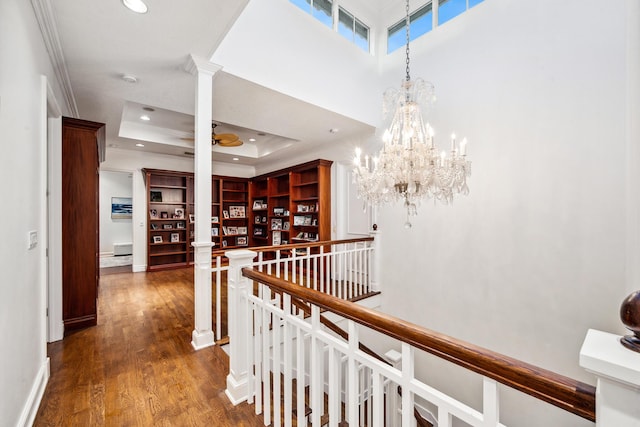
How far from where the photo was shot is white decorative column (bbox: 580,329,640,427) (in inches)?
18.7

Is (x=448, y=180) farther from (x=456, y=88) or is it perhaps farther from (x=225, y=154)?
(x=225, y=154)

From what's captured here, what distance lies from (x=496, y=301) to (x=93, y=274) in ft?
14.6

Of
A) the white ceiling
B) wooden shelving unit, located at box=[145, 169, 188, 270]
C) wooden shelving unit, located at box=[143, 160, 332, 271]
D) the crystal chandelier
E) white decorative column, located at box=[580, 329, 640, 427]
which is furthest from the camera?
wooden shelving unit, located at box=[145, 169, 188, 270]

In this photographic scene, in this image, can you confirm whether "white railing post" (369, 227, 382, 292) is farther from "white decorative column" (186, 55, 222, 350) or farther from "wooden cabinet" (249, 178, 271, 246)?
"wooden cabinet" (249, 178, 271, 246)

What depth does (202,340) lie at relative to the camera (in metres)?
2.47

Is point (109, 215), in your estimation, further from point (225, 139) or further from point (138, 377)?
point (138, 377)

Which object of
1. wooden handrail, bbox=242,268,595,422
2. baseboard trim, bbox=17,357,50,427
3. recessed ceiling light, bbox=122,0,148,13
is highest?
recessed ceiling light, bbox=122,0,148,13

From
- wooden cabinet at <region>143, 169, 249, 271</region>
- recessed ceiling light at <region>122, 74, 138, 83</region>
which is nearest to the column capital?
recessed ceiling light at <region>122, 74, 138, 83</region>

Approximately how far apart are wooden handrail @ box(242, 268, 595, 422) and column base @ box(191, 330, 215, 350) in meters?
2.00

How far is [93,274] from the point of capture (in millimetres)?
2811

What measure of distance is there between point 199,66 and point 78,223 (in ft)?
6.64

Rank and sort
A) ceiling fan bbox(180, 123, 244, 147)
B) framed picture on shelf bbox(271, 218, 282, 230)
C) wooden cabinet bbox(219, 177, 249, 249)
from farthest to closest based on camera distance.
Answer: wooden cabinet bbox(219, 177, 249, 249)
framed picture on shelf bbox(271, 218, 282, 230)
ceiling fan bbox(180, 123, 244, 147)

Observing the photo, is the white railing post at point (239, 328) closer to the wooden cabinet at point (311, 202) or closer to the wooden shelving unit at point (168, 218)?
the wooden cabinet at point (311, 202)

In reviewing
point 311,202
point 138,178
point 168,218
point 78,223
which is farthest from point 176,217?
point 78,223
